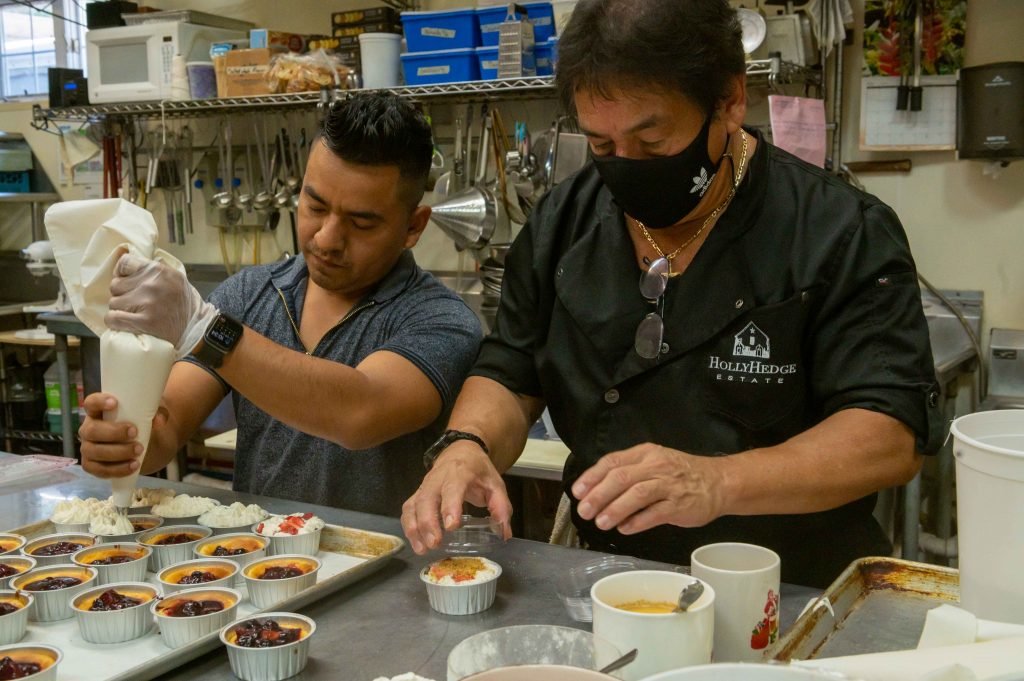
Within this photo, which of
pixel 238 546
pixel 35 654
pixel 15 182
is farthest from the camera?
pixel 15 182

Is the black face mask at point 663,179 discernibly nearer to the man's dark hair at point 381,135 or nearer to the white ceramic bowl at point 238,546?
the man's dark hair at point 381,135

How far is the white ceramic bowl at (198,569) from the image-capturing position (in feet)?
Result: 4.58

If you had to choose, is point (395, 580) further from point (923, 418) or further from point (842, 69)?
point (842, 69)

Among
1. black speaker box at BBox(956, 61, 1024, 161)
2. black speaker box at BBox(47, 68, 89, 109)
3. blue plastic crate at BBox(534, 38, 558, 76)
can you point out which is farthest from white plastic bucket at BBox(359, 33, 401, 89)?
black speaker box at BBox(956, 61, 1024, 161)

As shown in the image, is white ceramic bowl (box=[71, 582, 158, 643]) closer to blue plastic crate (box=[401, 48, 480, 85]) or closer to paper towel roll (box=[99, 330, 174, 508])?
paper towel roll (box=[99, 330, 174, 508])

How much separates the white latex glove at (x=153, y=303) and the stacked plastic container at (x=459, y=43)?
2226 mm

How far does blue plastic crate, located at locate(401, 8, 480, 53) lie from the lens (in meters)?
3.58

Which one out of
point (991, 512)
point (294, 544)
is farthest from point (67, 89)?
point (991, 512)

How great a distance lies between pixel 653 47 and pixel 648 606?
76cm

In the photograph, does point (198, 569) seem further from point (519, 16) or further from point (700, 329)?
point (519, 16)

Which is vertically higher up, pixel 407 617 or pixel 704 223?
pixel 704 223

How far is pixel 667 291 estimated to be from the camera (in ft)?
5.18

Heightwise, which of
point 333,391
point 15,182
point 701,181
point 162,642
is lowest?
point 162,642

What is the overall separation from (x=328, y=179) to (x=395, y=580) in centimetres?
79
